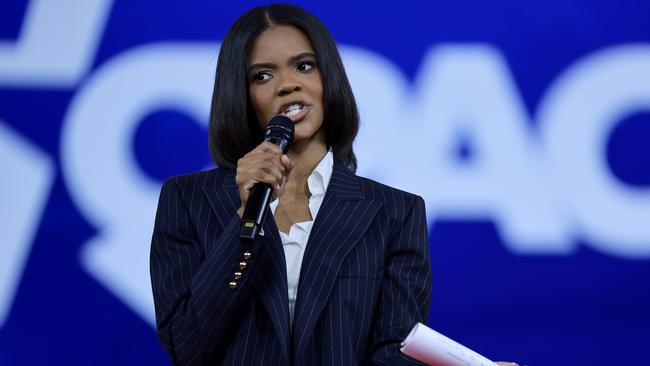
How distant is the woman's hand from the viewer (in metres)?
1.40

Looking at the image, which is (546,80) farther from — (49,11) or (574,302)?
(49,11)

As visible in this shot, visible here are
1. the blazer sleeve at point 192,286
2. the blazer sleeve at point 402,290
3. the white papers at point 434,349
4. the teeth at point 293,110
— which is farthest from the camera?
the teeth at point 293,110

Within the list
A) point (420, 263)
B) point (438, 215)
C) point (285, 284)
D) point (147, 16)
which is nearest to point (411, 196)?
point (420, 263)

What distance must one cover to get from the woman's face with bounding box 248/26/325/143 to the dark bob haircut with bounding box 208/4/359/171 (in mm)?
15

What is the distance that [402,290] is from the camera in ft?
5.29

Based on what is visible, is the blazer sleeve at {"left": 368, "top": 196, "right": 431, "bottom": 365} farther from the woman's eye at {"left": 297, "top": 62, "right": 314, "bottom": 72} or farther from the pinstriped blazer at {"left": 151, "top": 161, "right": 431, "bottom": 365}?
the woman's eye at {"left": 297, "top": 62, "right": 314, "bottom": 72}

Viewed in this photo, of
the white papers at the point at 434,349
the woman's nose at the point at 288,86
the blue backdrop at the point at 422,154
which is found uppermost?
the blue backdrop at the point at 422,154

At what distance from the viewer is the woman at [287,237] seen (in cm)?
148

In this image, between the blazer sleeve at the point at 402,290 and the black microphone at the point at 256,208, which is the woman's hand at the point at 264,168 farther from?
the blazer sleeve at the point at 402,290

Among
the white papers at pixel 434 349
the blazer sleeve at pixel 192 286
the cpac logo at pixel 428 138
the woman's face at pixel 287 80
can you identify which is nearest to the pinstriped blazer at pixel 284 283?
the blazer sleeve at pixel 192 286

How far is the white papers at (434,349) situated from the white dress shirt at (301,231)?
1.36ft

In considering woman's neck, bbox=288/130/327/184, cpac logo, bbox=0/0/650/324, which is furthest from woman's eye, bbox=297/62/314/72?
cpac logo, bbox=0/0/650/324

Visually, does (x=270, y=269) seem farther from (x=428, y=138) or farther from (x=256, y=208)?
(x=428, y=138)

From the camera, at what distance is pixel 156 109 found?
2.72m
